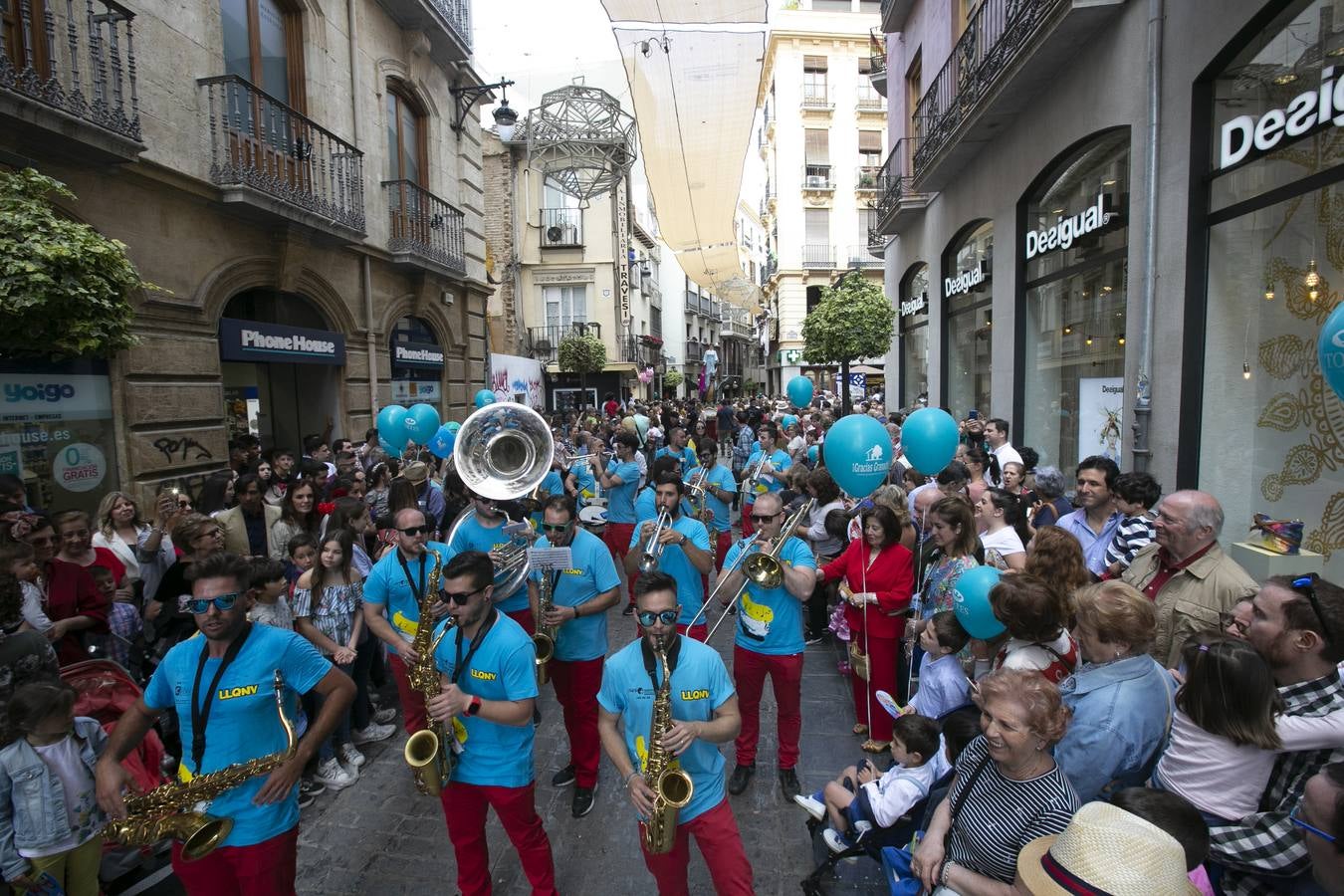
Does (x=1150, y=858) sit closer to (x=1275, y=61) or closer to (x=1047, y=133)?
(x=1275, y=61)

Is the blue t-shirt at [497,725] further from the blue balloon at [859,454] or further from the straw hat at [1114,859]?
the blue balloon at [859,454]

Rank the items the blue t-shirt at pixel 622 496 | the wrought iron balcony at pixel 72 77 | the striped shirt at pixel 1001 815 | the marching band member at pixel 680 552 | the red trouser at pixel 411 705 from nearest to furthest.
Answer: the striped shirt at pixel 1001 815, the red trouser at pixel 411 705, the marching band member at pixel 680 552, the wrought iron balcony at pixel 72 77, the blue t-shirt at pixel 622 496

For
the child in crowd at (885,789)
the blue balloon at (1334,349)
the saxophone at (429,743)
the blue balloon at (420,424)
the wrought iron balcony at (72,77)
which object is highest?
the wrought iron balcony at (72,77)

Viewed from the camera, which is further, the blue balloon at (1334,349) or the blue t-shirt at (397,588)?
the blue t-shirt at (397,588)

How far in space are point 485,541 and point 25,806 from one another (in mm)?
2514

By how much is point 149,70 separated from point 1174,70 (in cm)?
1039

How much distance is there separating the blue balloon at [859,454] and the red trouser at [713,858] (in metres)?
3.03

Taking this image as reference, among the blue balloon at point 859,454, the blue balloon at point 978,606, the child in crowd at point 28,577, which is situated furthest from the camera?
the blue balloon at point 859,454

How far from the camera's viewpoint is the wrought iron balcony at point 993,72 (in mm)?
6918

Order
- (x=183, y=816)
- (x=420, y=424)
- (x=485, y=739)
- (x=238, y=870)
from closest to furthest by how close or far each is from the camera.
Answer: (x=183, y=816), (x=238, y=870), (x=485, y=739), (x=420, y=424)

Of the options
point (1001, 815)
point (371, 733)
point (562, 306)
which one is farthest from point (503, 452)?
point (562, 306)

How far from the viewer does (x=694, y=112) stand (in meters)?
Answer: 7.49

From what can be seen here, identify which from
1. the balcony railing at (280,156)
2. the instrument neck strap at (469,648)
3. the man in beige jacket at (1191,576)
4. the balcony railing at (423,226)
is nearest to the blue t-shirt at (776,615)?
the instrument neck strap at (469,648)

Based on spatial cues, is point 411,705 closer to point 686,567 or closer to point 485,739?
point 485,739
